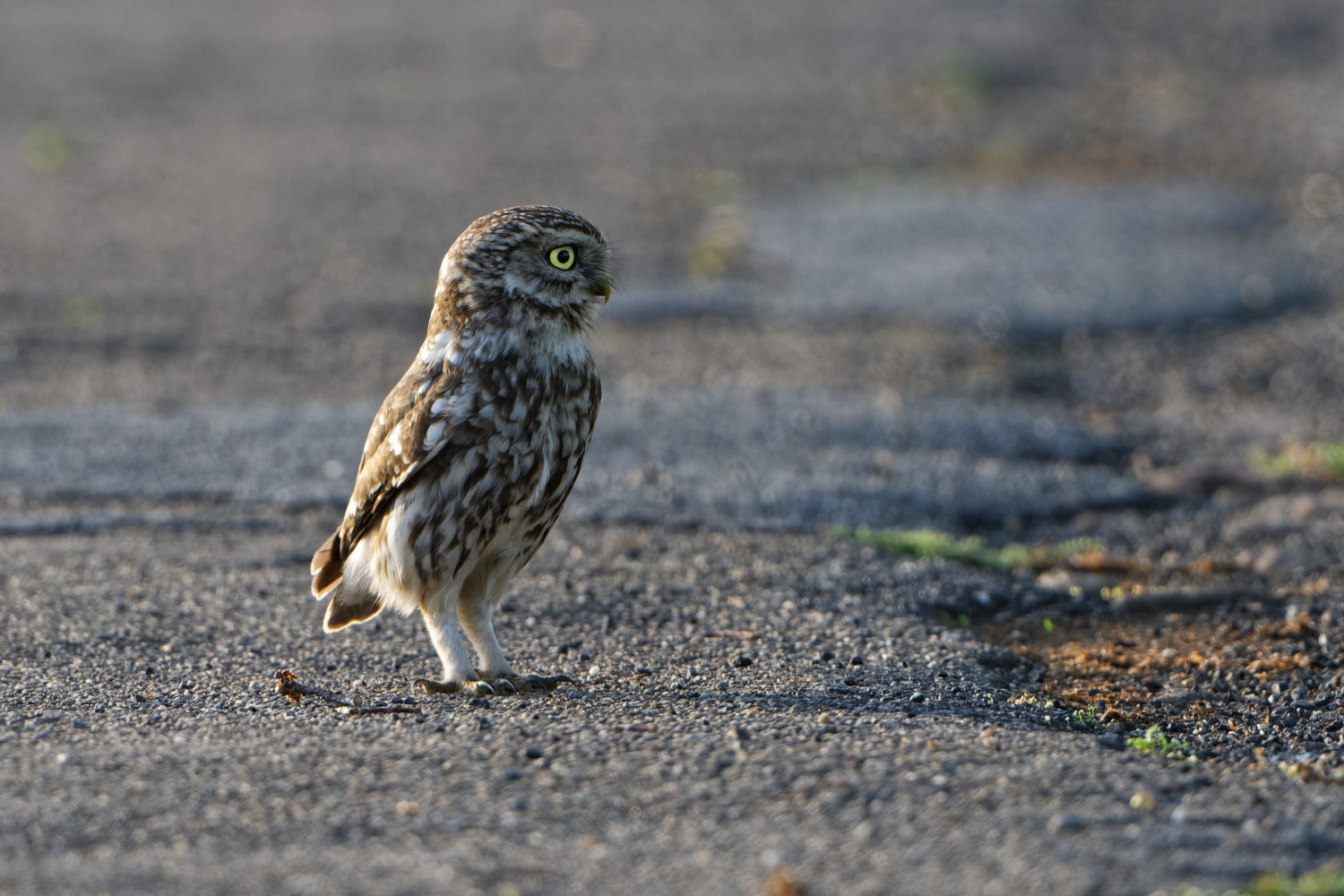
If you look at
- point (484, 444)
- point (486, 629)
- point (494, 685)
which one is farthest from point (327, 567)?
point (484, 444)

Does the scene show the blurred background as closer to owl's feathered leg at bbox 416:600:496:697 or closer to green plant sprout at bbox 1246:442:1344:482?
green plant sprout at bbox 1246:442:1344:482

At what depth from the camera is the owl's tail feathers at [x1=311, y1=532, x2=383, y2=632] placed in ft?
19.1

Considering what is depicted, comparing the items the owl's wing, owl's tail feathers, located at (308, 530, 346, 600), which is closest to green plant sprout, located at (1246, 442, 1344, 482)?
the owl's wing

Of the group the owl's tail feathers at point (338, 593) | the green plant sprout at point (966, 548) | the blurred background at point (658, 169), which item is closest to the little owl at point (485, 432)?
the owl's tail feathers at point (338, 593)

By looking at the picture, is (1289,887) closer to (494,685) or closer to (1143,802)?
(1143,802)

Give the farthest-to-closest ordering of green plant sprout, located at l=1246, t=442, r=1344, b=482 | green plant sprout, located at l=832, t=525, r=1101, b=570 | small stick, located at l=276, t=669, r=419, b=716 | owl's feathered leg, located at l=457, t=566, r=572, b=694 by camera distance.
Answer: green plant sprout, located at l=1246, t=442, r=1344, b=482 → green plant sprout, located at l=832, t=525, r=1101, b=570 → owl's feathered leg, located at l=457, t=566, r=572, b=694 → small stick, located at l=276, t=669, r=419, b=716

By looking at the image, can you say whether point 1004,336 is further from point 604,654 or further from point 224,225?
point 224,225

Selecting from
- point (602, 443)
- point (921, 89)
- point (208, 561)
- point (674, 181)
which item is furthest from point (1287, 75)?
point (208, 561)

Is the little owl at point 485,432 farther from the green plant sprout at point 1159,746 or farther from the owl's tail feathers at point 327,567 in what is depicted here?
the green plant sprout at point 1159,746

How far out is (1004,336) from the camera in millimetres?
11586

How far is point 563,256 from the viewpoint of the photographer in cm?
554

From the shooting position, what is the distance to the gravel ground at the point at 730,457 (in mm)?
4246

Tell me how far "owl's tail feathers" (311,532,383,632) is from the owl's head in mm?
1256

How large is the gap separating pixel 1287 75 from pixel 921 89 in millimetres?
5081
